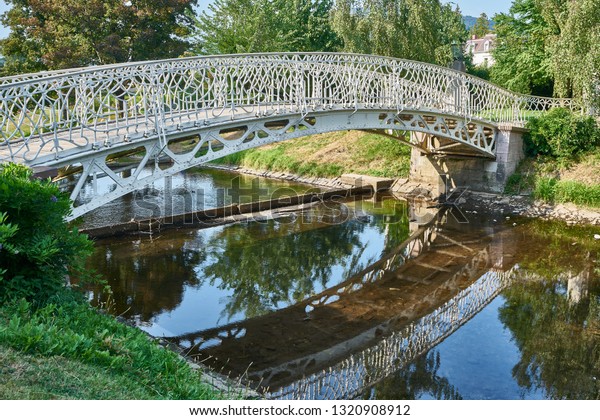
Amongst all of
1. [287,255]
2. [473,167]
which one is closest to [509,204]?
[473,167]

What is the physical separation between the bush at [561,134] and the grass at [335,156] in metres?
5.29

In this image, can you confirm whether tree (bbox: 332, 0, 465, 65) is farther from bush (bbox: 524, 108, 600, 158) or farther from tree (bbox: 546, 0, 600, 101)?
bush (bbox: 524, 108, 600, 158)

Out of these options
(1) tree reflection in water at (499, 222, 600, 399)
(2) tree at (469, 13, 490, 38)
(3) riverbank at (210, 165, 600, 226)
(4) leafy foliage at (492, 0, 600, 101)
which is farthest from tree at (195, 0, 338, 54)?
(2) tree at (469, 13, 490, 38)

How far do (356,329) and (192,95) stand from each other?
322 inches

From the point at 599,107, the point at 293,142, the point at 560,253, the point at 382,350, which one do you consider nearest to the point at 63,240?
the point at 382,350

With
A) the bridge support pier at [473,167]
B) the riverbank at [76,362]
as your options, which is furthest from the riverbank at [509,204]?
the riverbank at [76,362]

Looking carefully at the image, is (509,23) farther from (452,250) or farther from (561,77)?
(452,250)

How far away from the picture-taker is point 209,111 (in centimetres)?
1488

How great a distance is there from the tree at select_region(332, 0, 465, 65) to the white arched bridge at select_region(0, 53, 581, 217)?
17.2 feet

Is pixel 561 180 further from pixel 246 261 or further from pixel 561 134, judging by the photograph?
pixel 246 261

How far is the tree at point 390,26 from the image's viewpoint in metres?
24.7

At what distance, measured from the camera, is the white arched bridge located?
9.77m

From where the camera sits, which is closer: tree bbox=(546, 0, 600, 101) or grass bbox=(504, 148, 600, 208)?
grass bbox=(504, 148, 600, 208)

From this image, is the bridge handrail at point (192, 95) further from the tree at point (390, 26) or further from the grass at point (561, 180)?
the tree at point (390, 26)
